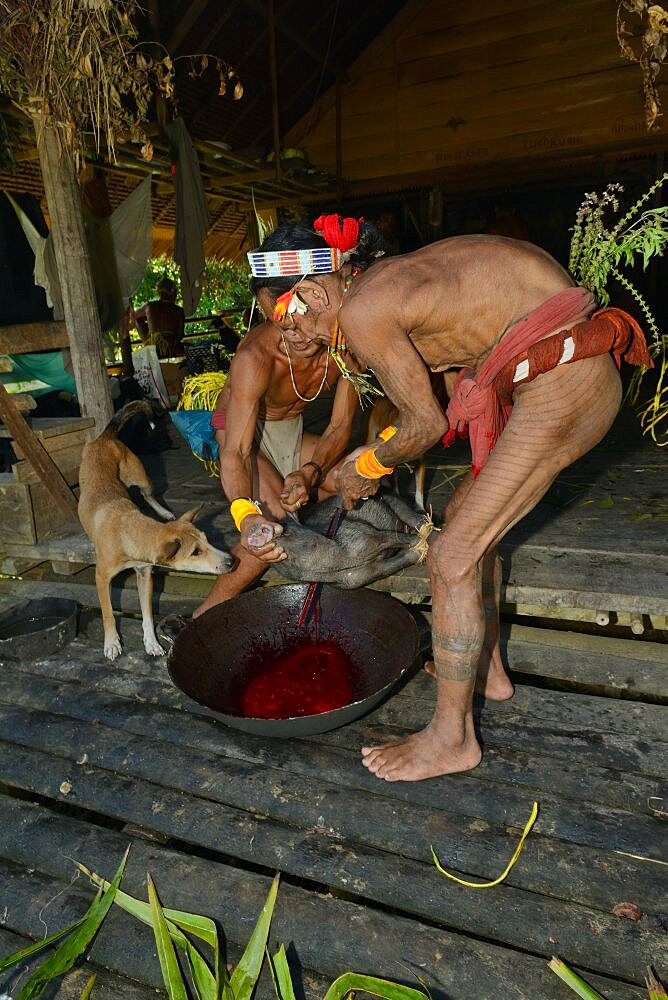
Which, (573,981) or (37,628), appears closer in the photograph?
(573,981)

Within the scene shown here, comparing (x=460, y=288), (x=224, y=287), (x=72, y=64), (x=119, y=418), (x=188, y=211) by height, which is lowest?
(x=119, y=418)

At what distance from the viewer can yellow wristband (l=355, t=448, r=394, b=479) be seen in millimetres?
2717

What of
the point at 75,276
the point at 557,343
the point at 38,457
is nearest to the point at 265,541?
the point at 557,343

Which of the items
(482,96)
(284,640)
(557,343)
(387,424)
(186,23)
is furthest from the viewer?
(482,96)

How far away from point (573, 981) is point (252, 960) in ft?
2.80

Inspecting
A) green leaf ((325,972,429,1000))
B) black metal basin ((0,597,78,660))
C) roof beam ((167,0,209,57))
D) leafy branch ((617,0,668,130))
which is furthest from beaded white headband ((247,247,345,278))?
roof beam ((167,0,209,57))

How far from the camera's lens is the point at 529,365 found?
2.21 m

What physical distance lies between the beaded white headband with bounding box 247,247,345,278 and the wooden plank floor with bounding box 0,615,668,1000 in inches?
75.8

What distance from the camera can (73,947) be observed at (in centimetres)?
189

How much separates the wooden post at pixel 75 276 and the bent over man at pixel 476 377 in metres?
3.61

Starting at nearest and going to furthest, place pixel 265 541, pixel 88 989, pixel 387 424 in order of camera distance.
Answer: pixel 88 989 < pixel 265 541 < pixel 387 424

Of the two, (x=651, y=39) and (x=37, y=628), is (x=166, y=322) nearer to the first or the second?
(x=37, y=628)

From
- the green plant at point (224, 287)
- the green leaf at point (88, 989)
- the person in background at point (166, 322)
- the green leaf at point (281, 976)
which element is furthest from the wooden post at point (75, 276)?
the green plant at point (224, 287)

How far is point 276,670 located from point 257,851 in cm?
102
